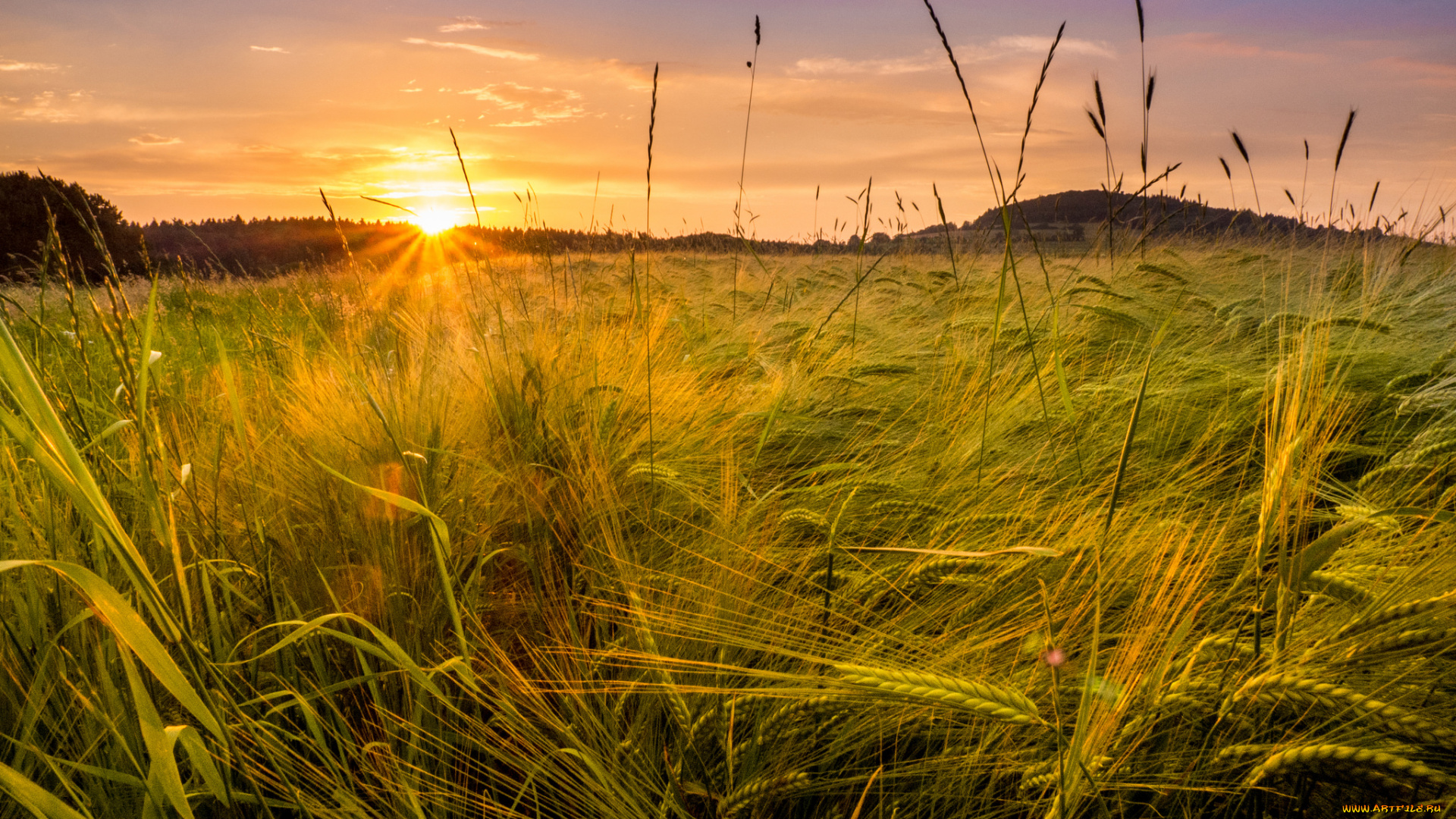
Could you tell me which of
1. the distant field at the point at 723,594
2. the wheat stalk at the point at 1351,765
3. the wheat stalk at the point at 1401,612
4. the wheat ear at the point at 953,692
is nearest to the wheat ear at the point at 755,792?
the distant field at the point at 723,594

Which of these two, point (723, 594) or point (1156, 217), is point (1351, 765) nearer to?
point (723, 594)

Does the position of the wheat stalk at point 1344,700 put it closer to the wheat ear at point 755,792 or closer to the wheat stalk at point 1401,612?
the wheat stalk at point 1401,612

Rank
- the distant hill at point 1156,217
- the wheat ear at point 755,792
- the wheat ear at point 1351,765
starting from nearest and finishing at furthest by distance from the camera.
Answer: the wheat ear at point 1351,765 → the wheat ear at point 755,792 → the distant hill at point 1156,217

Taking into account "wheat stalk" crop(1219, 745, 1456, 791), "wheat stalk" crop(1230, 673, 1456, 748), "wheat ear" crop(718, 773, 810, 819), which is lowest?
"wheat ear" crop(718, 773, 810, 819)

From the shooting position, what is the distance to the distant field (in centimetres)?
64

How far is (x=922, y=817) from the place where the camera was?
0.75m

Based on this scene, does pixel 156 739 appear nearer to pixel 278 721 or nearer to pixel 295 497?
pixel 278 721

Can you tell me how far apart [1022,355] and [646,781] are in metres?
1.71

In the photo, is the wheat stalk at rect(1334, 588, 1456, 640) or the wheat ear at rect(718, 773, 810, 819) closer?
the wheat stalk at rect(1334, 588, 1456, 640)

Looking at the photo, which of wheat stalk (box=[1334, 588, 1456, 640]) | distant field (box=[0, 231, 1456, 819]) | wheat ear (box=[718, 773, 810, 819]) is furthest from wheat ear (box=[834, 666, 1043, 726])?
wheat stalk (box=[1334, 588, 1456, 640])

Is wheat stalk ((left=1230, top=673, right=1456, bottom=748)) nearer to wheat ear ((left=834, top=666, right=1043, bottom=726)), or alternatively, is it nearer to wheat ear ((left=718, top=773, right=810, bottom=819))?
wheat ear ((left=834, top=666, right=1043, bottom=726))

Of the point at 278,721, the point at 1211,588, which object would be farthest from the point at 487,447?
the point at 1211,588

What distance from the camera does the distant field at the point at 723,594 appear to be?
2.09 ft

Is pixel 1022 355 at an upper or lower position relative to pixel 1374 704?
upper
